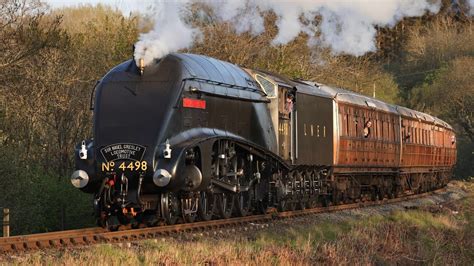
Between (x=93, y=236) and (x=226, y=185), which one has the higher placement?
(x=226, y=185)

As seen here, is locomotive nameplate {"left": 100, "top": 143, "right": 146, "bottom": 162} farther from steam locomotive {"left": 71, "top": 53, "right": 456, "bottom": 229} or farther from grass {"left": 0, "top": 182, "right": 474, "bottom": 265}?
grass {"left": 0, "top": 182, "right": 474, "bottom": 265}

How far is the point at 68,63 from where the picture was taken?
30.1 meters

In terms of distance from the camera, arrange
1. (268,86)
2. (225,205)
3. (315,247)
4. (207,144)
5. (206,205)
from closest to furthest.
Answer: (315,247) → (207,144) → (206,205) → (225,205) → (268,86)

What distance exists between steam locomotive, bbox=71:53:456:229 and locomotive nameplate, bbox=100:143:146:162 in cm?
2

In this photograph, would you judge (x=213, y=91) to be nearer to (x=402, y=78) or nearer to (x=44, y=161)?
(x=44, y=161)

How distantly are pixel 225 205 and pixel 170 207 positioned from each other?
2499mm

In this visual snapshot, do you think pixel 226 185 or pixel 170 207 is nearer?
pixel 170 207

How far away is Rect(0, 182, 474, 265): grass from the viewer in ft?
37.0

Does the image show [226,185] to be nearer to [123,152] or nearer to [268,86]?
[123,152]

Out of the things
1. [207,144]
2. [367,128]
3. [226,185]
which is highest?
[367,128]

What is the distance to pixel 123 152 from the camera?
590 inches

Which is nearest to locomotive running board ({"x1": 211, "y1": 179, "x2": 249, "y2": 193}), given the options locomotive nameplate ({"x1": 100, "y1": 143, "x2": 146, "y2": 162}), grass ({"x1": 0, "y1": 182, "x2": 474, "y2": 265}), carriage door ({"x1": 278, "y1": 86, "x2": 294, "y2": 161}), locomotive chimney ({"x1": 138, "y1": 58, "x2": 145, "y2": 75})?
grass ({"x1": 0, "y1": 182, "x2": 474, "y2": 265})

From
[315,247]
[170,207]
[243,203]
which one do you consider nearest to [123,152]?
[170,207]

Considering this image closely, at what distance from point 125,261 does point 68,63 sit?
20660 millimetres
